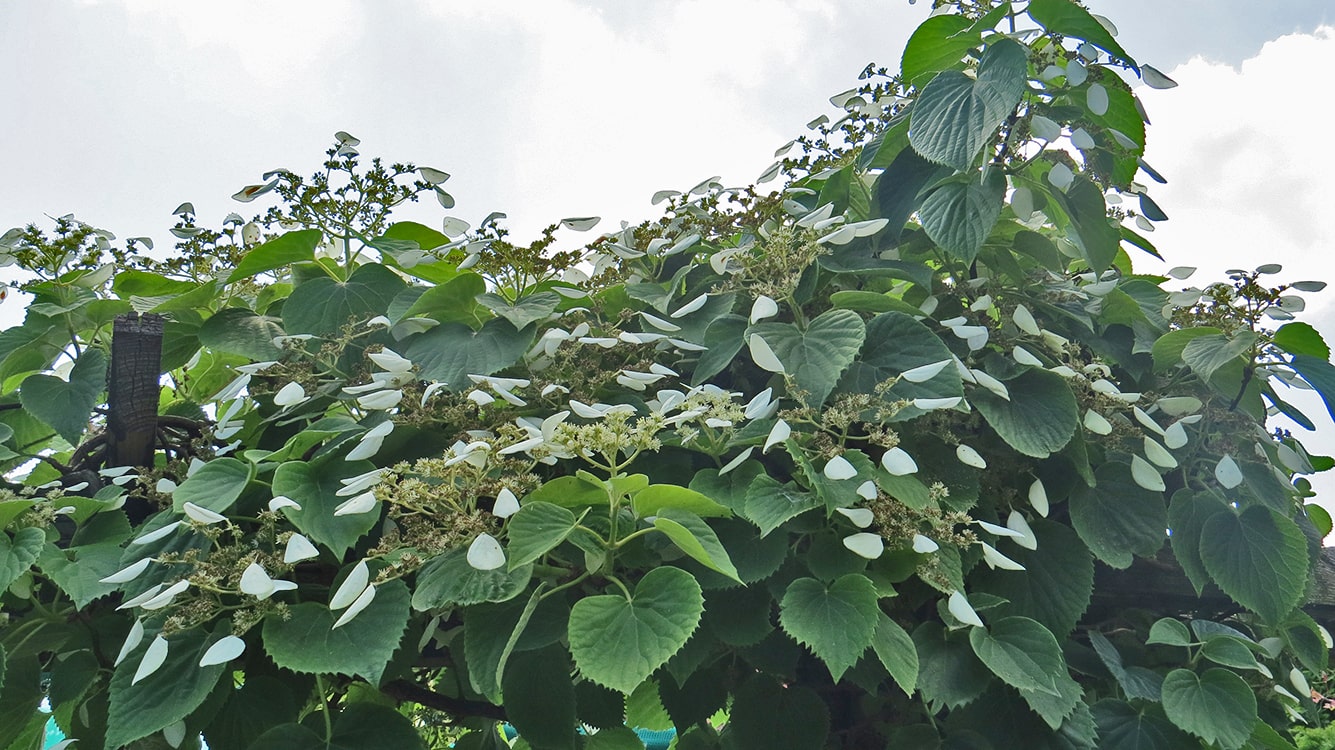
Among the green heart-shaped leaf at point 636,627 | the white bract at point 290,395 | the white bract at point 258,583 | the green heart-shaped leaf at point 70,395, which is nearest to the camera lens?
the green heart-shaped leaf at point 636,627

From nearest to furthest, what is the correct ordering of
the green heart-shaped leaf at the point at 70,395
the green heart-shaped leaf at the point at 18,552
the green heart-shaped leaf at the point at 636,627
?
1. the green heart-shaped leaf at the point at 636,627
2. the green heart-shaped leaf at the point at 18,552
3. the green heart-shaped leaf at the point at 70,395

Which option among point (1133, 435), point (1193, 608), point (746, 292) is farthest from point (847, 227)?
point (1193, 608)

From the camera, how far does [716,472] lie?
1021 mm

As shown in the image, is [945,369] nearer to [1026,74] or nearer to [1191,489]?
[1026,74]

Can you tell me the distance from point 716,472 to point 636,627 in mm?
235

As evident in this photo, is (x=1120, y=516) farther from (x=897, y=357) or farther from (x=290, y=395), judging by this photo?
(x=290, y=395)

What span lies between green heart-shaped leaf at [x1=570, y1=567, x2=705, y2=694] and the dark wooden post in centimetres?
76

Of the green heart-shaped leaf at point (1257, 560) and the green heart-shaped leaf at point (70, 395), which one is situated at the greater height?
the green heart-shaped leaf at point (70, 395)

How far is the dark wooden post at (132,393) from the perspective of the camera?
126 centimetres

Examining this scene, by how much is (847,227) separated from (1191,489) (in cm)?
60

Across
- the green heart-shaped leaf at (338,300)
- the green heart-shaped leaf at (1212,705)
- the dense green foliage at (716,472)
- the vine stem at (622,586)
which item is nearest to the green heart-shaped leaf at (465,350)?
the dense green foliage at (716,472)

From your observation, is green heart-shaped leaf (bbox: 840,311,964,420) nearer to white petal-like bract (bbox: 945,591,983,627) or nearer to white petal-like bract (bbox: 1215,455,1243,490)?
white petal-like bract (bbox: 945,591,983,627)

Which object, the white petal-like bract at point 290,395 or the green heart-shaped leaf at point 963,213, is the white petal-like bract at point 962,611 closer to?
the green heart-shaped leaf at point 963,213

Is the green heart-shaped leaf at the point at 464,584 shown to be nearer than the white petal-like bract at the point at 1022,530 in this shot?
Yes
